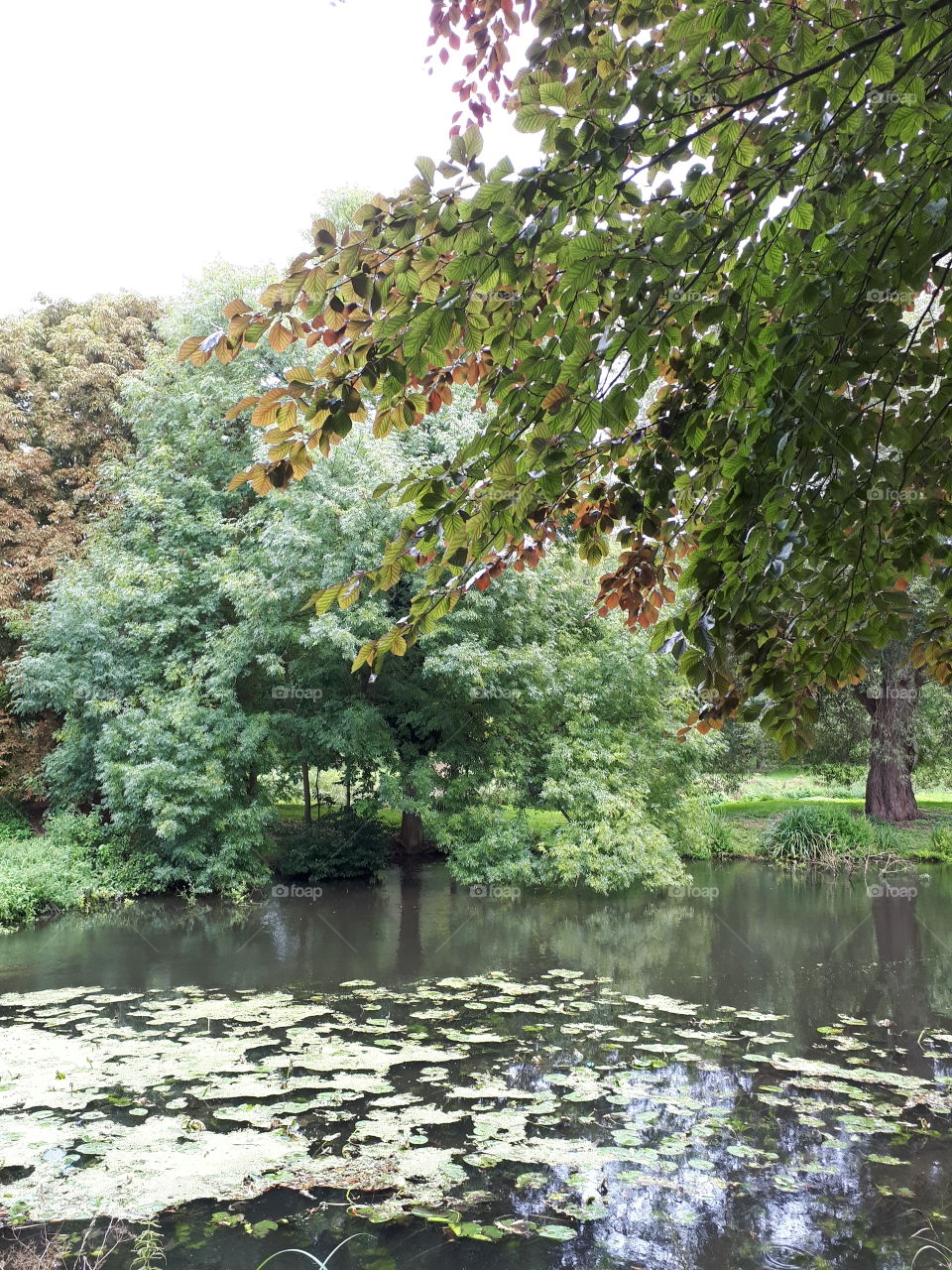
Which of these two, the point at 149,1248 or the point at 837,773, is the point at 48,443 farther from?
the point at 837,773

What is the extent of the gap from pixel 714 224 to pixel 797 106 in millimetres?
407

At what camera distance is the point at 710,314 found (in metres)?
1.91

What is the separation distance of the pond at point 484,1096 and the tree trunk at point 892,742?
24.5 feet

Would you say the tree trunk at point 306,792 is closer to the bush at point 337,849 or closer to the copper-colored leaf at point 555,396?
the bush at point 337,849

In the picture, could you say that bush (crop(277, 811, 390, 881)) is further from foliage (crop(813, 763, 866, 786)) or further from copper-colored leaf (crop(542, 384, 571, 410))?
copper-colored leaf (crop(542, 384, 571, 410))

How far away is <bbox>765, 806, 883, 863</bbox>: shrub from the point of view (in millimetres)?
15891

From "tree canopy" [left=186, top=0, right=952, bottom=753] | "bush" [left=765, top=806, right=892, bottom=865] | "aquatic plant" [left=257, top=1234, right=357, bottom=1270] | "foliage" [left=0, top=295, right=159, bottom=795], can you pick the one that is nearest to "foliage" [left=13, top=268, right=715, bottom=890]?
"foliage" [left=0, top=295, right=159, bottom=795]

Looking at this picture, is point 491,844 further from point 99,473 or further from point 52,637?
point 99,473

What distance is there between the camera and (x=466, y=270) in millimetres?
1823

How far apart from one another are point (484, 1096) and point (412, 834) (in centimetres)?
1009

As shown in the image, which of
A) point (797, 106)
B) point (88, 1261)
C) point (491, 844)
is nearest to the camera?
point (797, 106)

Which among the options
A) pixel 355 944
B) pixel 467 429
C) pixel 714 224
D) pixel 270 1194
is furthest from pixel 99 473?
pixel 714 224

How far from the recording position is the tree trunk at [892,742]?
16.5m

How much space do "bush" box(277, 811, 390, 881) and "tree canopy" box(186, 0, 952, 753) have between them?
38.2 feet
